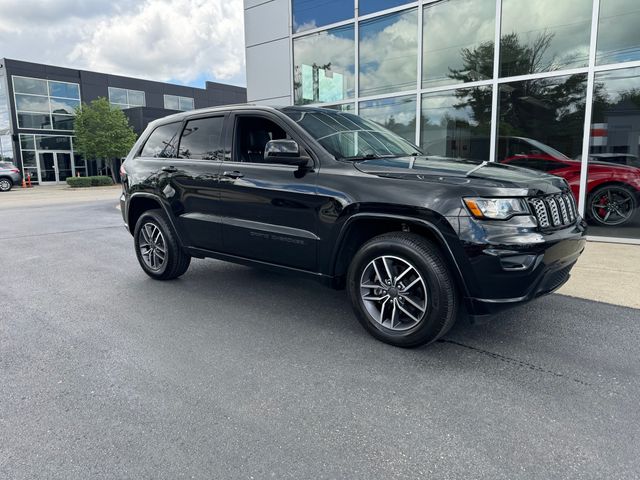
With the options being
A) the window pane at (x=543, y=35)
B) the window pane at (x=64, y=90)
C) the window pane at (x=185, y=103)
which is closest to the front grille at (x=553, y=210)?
the window pane at (x=543, y=35)

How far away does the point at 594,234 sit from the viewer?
7.45 meters

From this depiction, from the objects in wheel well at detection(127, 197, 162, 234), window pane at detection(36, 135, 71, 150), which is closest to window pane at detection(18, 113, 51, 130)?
window pane at detection(36, 135, 71, 150)

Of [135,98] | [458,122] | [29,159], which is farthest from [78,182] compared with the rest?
[458,122]

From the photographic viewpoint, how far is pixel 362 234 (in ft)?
11.9

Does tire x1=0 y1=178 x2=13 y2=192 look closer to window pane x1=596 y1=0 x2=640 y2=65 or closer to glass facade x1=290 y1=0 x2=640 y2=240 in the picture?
glass facade x1=290 y1=0 x2=640 y2=240

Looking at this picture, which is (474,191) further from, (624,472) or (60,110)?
(60,110)

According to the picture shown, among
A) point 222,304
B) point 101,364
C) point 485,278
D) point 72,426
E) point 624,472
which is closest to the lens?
point 624,472

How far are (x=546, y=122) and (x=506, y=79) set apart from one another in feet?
3.33

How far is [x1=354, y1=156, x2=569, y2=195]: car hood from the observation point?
10.0ft

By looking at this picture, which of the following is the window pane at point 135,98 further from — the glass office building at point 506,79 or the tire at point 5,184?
the glass office building at point 506,79

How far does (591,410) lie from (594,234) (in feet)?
18.9

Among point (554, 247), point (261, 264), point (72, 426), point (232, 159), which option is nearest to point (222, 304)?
point (261, 264)

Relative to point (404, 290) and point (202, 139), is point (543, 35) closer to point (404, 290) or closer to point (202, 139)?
point (202, 139)

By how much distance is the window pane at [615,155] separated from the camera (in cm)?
689
